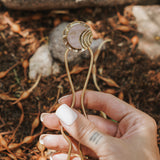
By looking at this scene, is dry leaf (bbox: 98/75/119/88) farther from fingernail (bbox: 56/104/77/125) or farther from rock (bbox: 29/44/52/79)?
fingernail (bbox: 56/104/77/125)

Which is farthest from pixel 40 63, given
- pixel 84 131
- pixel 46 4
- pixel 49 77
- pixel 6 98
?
pixel 84 131

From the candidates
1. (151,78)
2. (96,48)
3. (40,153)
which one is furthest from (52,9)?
(40,153)

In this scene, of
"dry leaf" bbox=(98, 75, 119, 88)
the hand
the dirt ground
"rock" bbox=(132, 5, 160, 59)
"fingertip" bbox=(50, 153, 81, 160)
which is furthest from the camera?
"rock" bbox=(132, 5, 160, 59)

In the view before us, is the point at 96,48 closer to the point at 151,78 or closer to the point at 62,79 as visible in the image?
the point at 62,79

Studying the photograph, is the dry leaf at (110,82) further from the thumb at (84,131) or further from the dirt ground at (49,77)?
the thumb at (84,131)

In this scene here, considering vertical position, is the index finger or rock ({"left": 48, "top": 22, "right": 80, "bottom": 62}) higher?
rock ({"left": 48, "top": 22, "right": 80, "bottom": 62})

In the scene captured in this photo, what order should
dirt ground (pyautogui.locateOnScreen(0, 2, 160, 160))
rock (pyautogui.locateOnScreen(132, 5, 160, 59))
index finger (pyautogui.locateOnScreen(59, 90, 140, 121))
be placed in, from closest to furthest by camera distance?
index finger (pyautogui.locateOnScreen(59, 90, 140, 121)), dirt ground (pyautogui.locateOnScreen(0, 2, 160, 160)), rock (pyautogui.locateOnScreen(132, 5, 160, 59))

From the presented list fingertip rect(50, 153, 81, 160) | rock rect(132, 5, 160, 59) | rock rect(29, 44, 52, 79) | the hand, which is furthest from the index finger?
rock rect(132, 5, 160, 59)

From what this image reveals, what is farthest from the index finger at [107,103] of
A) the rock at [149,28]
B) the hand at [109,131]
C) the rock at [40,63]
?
the rock at [149,28]
